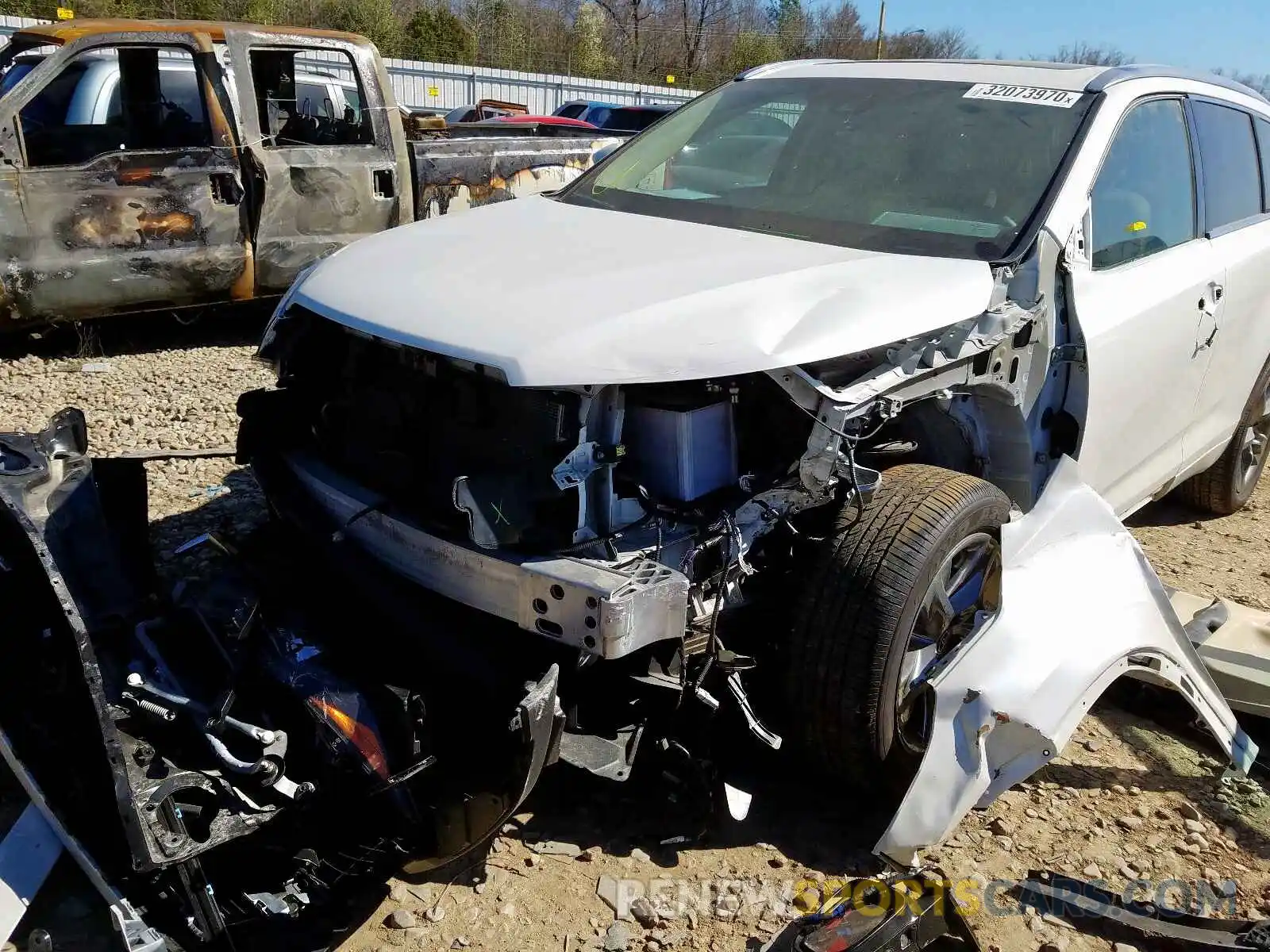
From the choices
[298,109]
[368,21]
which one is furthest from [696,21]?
[298,109]

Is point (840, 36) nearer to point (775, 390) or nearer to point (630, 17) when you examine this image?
point (630, 17)

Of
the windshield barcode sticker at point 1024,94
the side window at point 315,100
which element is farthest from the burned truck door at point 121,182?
the windshield barcode sticker at point 1024,94

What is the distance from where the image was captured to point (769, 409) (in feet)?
9.26

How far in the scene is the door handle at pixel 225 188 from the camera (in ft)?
20.4

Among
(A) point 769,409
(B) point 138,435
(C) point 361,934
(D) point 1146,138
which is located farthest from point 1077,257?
(B) point 138,435

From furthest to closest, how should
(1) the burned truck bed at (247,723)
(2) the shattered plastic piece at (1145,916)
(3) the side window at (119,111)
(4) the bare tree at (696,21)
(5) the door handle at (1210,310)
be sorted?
(4) the bare tree at (696,21), (3) the side window at (119,111), (5) the door handle at (1210,310), (2) the shattered plastic piece at (1145,916), (1) the burned truck bed at (247,723)

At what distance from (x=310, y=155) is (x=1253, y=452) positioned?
562 cm

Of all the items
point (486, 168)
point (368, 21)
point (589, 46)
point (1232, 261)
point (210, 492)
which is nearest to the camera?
point (1232, 261)

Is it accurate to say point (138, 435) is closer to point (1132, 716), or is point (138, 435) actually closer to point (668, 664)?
point (668, 664)

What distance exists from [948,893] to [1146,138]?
8.72 ft

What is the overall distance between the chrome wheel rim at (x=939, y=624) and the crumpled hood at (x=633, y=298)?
2.22 ft

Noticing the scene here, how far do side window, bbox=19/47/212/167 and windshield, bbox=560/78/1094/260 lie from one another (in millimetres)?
3622

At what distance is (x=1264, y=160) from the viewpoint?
4465mm

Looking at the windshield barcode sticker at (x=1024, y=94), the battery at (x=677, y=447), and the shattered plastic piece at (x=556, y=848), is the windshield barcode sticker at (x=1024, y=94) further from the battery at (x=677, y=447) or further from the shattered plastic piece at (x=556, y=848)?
the shattered plastic piece at (x=556, y=848)
